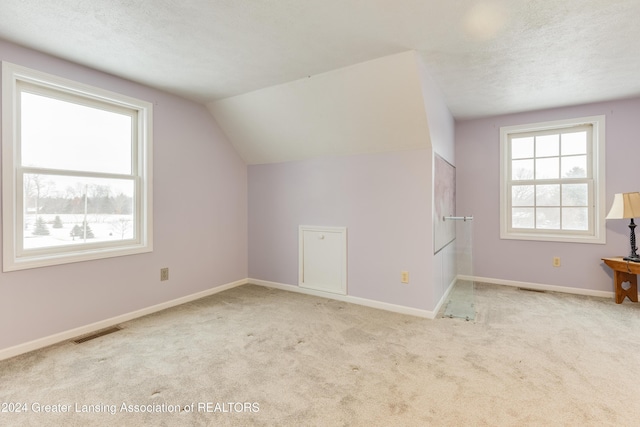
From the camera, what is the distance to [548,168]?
404 cm

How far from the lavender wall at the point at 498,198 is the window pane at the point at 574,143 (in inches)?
9.5

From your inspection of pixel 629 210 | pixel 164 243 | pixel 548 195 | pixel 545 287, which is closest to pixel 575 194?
pixel 548 195

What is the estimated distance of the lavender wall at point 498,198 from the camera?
357 centimetres

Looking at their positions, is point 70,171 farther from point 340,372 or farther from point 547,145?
point 547,145

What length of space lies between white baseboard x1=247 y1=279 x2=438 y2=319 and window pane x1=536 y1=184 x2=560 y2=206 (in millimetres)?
2343

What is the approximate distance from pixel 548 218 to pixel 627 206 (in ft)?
2.73

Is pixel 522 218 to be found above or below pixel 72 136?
below

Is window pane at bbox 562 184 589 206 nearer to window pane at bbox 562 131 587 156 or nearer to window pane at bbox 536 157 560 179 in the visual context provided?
window pane at bbox 536 157 560 179

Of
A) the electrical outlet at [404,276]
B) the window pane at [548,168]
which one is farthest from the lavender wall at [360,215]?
the window pane at [548,168]

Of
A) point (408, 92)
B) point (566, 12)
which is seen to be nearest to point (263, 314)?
point (408, 92)

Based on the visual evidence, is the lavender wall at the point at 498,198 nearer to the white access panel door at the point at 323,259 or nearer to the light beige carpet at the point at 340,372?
the light beige carpet at the point at 340,372

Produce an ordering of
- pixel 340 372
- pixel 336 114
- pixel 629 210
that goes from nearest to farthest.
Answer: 1. pixel 340 372
2. pixel 336 114
3. pixel 629 210

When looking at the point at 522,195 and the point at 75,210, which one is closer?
the point at 75,210

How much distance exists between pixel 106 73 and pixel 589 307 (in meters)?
5.32
